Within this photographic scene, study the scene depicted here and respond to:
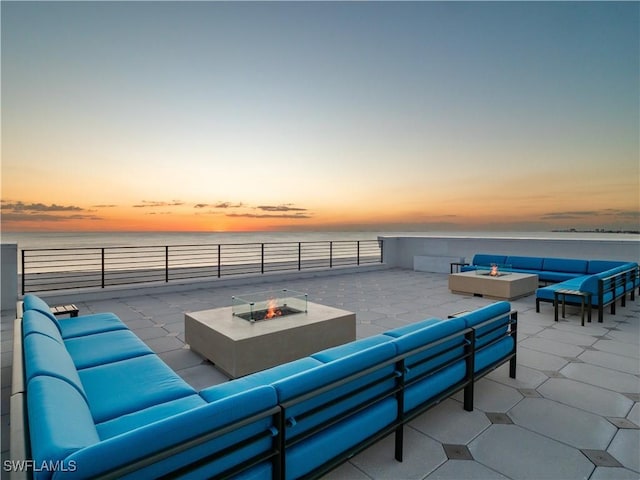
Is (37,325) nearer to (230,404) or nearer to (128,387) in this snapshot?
(128,387)

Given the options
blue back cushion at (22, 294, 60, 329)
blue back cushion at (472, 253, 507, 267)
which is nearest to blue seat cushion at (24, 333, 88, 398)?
blue back cushion at (22, 294, 60, 329)

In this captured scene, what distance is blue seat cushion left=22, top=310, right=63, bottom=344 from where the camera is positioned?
2355 mm

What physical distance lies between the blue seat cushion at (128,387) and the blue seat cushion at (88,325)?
1053 mm

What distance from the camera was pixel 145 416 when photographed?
5.63 feet

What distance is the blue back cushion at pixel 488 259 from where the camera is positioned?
29.8 feet

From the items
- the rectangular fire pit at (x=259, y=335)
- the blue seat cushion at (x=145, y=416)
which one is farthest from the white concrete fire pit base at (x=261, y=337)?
the blue seat cushion at (x=145, y=416)

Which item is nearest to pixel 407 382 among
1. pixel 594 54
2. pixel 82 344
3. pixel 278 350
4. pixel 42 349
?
pixel 278 350

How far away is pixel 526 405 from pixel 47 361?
3.43 m

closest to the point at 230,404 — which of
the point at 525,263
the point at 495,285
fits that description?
the point at 495,285

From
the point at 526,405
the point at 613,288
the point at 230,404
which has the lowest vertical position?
the point at 526,405

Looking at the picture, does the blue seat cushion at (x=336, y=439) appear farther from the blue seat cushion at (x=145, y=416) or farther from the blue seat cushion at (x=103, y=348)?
the blue seat cushion at (x=103, y=348)

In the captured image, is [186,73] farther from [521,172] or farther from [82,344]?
[521,172]

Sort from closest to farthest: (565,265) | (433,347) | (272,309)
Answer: (433,347) < (272,309) < (565,265)

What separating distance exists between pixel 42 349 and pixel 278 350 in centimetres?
195
